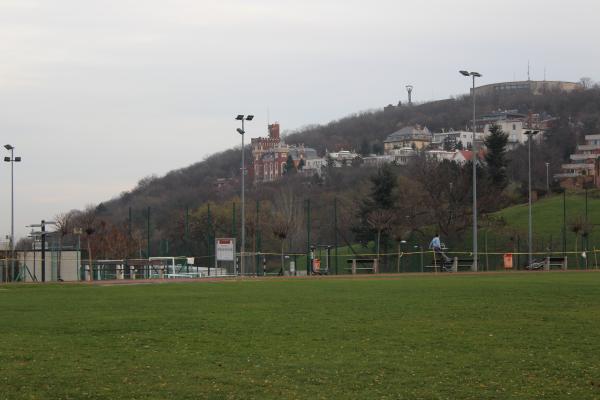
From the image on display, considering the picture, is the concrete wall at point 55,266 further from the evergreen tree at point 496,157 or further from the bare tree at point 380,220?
the evergreen tree at point 496,157

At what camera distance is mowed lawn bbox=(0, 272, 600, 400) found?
10883mm

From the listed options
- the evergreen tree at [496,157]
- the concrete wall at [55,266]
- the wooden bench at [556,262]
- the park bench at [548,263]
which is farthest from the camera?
the evergreen tree at [496,157]

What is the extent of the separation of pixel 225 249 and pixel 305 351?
110ft

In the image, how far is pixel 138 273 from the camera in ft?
196

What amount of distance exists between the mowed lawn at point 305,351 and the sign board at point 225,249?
23097 mm

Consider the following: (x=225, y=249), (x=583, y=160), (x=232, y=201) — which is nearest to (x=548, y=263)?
(x=225, y=249)

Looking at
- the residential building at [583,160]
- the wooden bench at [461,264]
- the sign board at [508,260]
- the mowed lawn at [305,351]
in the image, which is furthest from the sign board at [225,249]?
the residential building at [583,160]

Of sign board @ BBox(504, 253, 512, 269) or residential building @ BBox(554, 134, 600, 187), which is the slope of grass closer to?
sign board @ BBox(504, 253, 512, 269)

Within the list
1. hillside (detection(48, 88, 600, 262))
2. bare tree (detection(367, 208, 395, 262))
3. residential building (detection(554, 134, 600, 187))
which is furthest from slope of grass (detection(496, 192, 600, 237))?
residential building (detection(554, 134, 600, 187))

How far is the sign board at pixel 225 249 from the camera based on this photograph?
46969 mm

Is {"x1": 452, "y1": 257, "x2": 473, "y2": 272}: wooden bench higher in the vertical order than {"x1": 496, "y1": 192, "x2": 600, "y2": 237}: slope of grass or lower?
lower

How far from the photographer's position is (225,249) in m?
47.1

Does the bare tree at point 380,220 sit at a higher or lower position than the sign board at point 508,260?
higher

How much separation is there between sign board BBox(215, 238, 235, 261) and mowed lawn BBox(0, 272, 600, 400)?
23.1 metres
